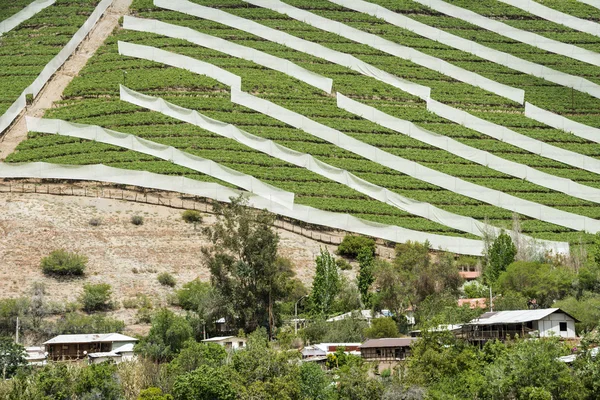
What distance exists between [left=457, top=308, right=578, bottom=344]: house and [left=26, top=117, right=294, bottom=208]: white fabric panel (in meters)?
22.3

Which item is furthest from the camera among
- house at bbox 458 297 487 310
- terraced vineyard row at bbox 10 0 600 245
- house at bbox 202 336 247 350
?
terraced vineyard row at bbox 10 0 600 245

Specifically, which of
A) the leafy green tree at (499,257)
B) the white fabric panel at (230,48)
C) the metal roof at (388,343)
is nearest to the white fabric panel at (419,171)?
the white fabric panel at (230,48)

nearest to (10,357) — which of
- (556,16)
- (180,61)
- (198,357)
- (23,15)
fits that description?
(198,357)

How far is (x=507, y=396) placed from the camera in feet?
160

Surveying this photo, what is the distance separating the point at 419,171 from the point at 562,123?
49.6 feet

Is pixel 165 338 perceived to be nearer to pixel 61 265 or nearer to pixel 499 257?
pixel 61 265

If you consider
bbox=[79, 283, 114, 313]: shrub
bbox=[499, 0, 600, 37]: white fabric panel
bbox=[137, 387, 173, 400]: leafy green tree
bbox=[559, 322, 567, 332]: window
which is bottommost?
bbox=[137, 387, 173, 400]: leafy green tree

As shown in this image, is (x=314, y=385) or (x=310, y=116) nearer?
(x=314, y=385)

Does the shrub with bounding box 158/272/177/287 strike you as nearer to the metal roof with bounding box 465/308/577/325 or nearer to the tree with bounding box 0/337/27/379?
the tree with bounding box 0/337/27/379

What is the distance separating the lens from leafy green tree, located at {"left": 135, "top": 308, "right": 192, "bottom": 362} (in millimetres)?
56938

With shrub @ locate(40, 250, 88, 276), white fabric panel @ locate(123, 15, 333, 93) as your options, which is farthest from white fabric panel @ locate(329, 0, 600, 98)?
shrub @ locate(40, 250, 88, 276)

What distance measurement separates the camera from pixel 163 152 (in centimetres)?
8238

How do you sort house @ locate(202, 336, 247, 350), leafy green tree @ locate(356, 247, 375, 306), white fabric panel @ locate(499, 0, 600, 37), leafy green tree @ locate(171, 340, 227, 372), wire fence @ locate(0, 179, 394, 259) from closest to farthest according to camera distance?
leafy green tree @ locate(171, 340, 227, 372) < house @ locate(202, 336, 247, 350) < leafy green tree @ locate(356, 247, 375, 306) < wire fence @ locate(0, 179, 394, 259) < white fabric panel @ locate(499, 0, 600, 37)

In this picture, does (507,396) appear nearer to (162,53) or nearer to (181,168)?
(181,168)
